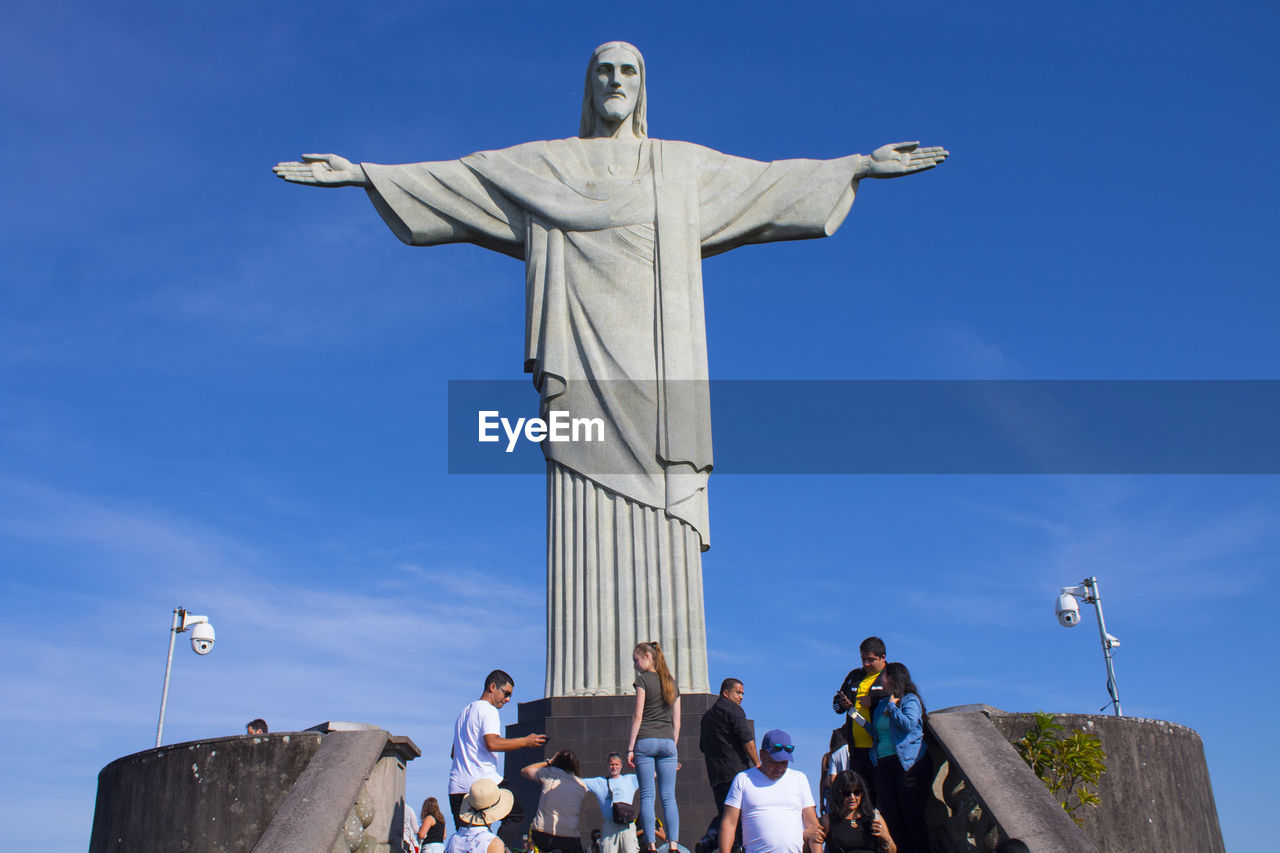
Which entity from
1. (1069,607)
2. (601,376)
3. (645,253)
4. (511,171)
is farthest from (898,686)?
(1069,607)

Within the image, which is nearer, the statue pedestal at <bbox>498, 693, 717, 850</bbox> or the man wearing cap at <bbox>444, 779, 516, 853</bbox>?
the man wearing cap at <bbox>444, 779, 516, 853</bbox>

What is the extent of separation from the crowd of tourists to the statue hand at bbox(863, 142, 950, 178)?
20.2ft

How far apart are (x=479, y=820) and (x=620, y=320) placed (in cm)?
558

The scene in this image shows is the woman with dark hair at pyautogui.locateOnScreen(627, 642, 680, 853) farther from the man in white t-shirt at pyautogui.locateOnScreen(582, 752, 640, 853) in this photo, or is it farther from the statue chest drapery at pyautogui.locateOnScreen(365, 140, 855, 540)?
the statue chest drapery at pyautogui.locateOnScreen(365, 140, 855, 540)

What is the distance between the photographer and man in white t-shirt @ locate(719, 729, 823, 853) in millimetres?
6879

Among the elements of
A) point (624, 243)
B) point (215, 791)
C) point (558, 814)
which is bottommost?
point (558, 814)

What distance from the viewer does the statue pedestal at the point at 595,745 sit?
9359 millimetres

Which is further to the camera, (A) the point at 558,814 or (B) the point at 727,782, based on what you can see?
(B) the point at 727,782

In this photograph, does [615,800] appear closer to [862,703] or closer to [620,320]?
[862,703]

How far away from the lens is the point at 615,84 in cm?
1254

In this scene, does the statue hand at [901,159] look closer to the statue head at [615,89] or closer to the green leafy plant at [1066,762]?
the statue head at [615,89]

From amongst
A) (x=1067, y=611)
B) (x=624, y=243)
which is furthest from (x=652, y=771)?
(x=1067, y=611)

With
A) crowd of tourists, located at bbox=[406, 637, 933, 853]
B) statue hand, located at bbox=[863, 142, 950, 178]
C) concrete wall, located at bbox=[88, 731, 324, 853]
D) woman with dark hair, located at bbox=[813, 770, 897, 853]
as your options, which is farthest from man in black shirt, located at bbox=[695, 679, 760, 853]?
statue hand, located at bbox=[863, 142, 950, 178]

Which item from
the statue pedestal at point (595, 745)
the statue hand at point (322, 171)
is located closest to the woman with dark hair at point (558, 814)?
the statue pedestal at point (595, 745)
